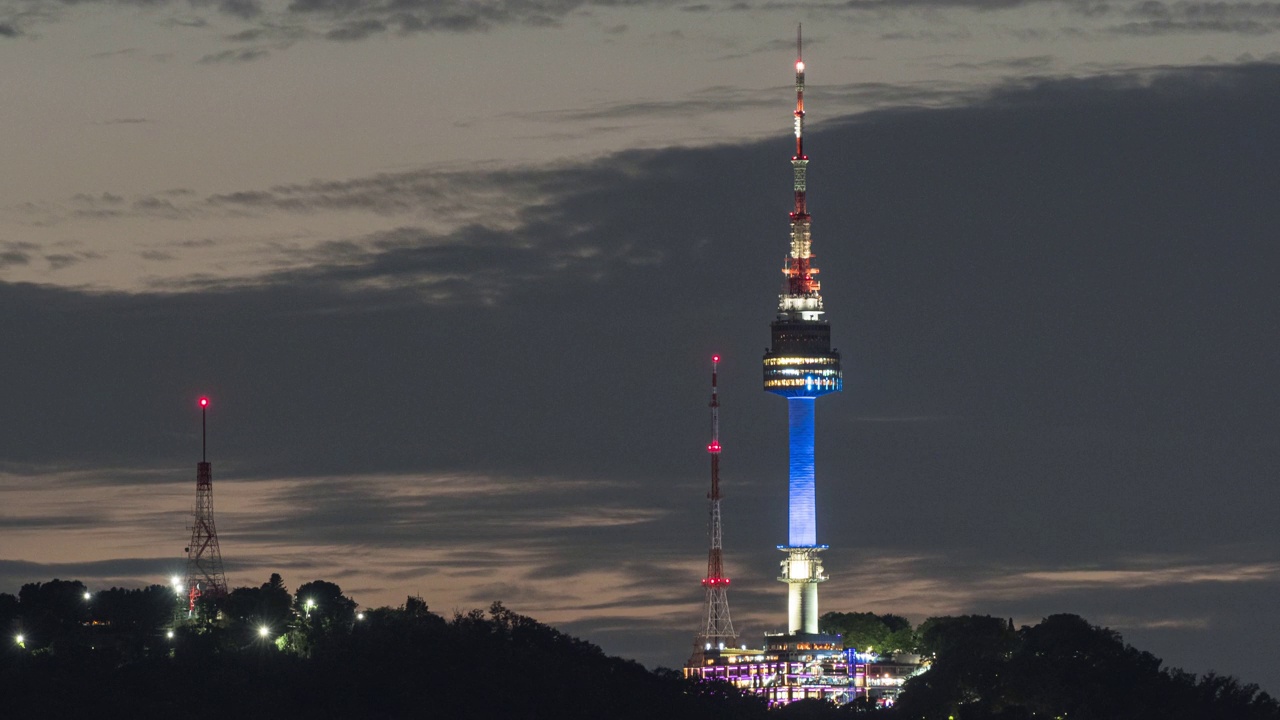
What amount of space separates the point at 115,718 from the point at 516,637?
4264 cm

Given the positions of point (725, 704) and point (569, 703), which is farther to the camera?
point (725, 704)

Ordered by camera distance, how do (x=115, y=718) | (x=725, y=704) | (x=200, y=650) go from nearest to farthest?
(x=115, y=718)
(x=200, y=650)
(x=725, y=704)

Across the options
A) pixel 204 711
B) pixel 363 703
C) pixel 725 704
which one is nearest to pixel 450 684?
pixel 363 703

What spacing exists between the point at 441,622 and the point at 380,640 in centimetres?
1328

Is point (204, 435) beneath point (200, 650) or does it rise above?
above

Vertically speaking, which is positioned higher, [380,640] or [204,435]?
[204,435]

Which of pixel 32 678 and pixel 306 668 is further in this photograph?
pixel 306 668

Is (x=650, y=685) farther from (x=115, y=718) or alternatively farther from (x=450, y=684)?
(x=115, y=718)

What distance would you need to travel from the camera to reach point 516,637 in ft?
630

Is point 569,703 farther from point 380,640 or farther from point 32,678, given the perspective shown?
point 32,678

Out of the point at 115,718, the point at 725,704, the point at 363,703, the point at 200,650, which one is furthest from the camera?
the point at 725,704

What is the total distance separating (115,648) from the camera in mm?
196500

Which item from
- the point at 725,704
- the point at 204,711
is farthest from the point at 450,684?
the point at 725,704

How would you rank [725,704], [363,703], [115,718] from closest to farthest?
1. [115,718]
2. [363,703]
3. [725,704]
